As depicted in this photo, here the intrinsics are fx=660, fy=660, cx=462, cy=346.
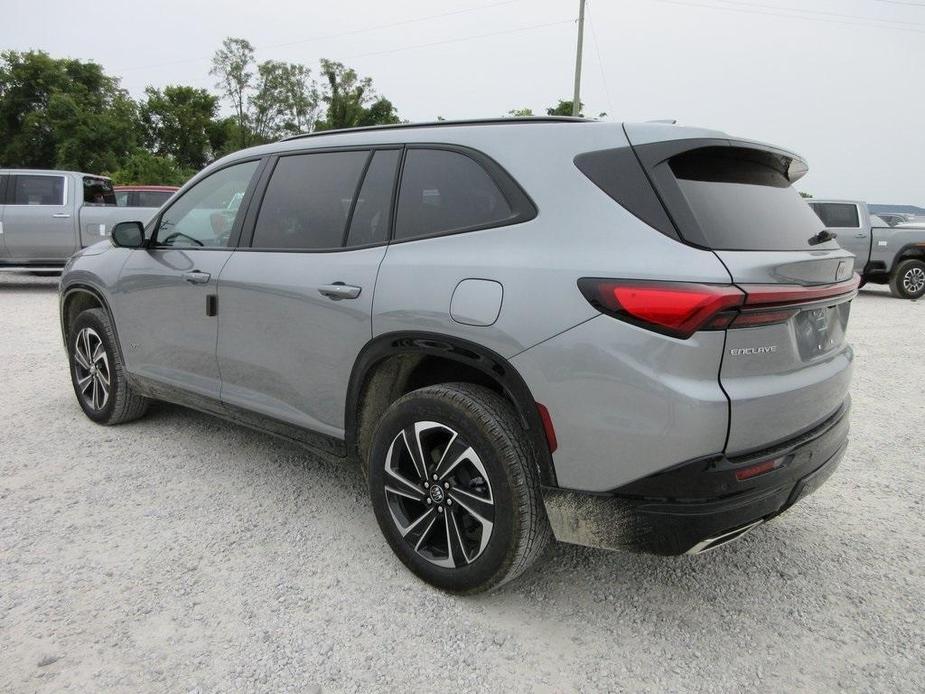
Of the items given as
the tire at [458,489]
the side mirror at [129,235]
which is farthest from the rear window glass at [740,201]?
the side mirror at [129,235]

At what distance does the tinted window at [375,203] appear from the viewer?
8.99 feet

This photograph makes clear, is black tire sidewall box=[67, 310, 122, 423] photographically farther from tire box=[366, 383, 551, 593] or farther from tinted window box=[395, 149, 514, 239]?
tinted window box=[395, 149, 514, 239]

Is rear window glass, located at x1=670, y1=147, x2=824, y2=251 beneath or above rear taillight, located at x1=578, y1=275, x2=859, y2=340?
above

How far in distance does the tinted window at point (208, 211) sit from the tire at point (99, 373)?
0.85 meters

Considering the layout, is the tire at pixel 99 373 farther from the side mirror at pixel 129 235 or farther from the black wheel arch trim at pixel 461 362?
the black wheel arch trim at pixel 461 362

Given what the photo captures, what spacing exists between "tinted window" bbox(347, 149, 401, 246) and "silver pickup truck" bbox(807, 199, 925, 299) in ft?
42.0

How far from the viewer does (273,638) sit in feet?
7.39

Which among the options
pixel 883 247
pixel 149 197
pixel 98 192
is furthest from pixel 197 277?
pixel 883 247

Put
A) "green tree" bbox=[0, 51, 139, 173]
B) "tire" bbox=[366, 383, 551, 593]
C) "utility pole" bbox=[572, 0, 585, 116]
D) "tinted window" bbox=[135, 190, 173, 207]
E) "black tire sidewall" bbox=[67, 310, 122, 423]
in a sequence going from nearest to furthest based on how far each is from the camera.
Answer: "tire" bbox=[366, 383, 551, 593] → "black tire sidewall" bbox=[67, 310, 122, 423] → "tinted window" bbox=[135, 190, 173, 207] → "utility pole" bbox=[572, 0, 585, 116] → "green tree" bbox=[0, 51, 139, 173]

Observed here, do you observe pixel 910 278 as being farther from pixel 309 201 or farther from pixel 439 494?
pixel 439 494

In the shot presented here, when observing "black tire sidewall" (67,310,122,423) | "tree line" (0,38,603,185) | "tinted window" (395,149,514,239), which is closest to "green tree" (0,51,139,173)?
"tree line" (0,38,603,185)

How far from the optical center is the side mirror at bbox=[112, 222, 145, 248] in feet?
12.3

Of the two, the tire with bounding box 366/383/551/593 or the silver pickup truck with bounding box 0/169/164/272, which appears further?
the silver pickup truck with bounding box 0/169/164/272

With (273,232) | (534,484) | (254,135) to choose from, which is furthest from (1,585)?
(254,135)
